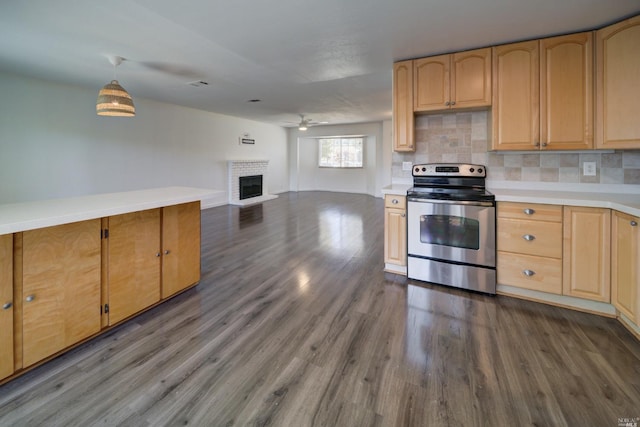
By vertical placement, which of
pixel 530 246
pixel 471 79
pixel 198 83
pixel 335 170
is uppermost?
pixel 198 83

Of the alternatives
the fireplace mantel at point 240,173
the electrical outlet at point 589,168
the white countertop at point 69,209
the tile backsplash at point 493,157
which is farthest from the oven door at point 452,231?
the fireplace mantel at point 240,173

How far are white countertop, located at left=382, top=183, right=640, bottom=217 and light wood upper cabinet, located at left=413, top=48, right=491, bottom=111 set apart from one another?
965 millimetres

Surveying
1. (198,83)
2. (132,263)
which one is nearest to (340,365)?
(132,263)

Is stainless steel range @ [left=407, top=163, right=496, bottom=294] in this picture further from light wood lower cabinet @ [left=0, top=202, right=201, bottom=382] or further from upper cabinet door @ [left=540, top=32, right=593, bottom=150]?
light wood lower cabinet @ [left=0, top=202, right=201, bottom=382]

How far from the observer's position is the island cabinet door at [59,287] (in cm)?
174

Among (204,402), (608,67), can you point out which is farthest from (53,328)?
(608,67)

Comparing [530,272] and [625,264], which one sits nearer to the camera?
[625,264]

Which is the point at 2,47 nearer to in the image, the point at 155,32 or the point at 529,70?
the point at 155,32

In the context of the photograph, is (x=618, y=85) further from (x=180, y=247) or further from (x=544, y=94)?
(x=180, y=247)

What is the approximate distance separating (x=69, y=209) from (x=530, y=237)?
3558 millimetres

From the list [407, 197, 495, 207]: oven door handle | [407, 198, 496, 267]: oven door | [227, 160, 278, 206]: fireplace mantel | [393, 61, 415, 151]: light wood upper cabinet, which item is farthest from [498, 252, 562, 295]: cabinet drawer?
Answer: [227, 160, 278, 206]: fireplace mantel

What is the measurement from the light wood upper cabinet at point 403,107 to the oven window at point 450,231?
90cm

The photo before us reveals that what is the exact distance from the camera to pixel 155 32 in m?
2.83

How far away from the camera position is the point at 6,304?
1.63 m
